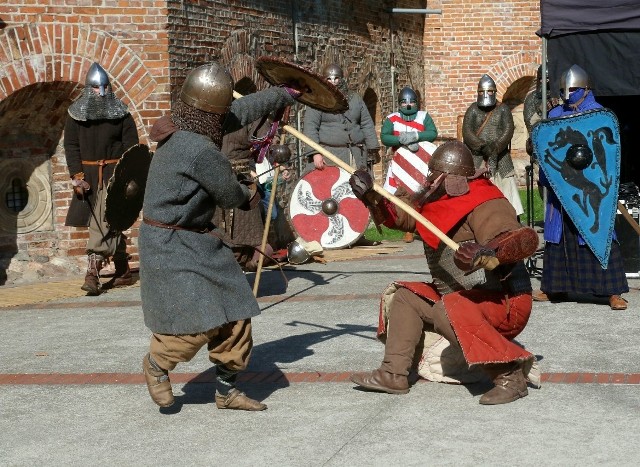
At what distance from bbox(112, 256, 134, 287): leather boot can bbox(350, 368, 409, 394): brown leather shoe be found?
16.0ft

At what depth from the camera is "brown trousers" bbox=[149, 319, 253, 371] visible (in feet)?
18.4

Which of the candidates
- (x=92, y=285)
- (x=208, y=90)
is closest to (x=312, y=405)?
(x=208, y=90)

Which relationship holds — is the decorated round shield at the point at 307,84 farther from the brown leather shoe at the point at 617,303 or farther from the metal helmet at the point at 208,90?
the brown leather shoe at the point at 617,303

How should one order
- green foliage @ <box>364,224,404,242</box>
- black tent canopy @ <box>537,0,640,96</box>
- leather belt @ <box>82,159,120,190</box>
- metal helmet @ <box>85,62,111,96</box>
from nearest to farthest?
1. black tent canopy @ <box>537,0,640,96</box>
2. leather belt @ <box>82,159,120,190</box>
3. metal helmet @ <box>85,62,111,96</box>
4. green foliage @ <box>364,224,404,242</box>

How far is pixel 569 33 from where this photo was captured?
9.76 metres

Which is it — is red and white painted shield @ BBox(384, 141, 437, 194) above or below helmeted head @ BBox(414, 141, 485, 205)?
below

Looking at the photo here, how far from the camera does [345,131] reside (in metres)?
13.1

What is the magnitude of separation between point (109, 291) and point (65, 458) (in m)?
5.19

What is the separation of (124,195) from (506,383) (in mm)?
2611

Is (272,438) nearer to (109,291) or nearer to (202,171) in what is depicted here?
(202,171)

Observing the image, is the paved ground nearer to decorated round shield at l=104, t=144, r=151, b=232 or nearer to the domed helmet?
decorated round shield at l=104, t=144, r=151, b=232

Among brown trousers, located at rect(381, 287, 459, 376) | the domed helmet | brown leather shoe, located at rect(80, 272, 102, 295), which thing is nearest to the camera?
brown trousers, located at rect(381, 287, 459, 376)

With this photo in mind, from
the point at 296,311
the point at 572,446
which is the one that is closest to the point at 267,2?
the point at 296,311

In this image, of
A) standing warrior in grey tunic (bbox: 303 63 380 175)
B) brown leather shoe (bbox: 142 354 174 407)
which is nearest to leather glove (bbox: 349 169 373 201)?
brown leather shoe (bbox: 142 354 174 407)
